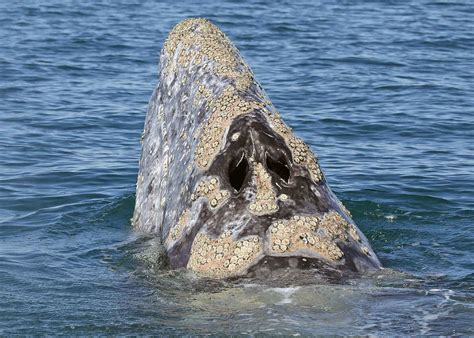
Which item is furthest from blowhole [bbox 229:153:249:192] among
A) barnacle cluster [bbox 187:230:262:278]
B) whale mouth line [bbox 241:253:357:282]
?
whale mouth line [bbox 241:253:357:282]

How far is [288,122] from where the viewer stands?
15859 mm

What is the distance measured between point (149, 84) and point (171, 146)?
10.8 metres

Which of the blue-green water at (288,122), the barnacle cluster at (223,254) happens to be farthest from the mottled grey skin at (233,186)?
the blue-green water at (288,122)

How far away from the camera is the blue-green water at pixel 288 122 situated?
6031 mm

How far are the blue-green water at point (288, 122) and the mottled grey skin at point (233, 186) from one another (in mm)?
211

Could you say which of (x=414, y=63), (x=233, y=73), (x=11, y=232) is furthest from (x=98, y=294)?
(x=414, y=63)

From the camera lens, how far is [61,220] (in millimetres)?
10406

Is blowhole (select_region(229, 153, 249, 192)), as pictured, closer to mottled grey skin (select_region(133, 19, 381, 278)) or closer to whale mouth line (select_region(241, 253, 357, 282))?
mottled grey skin (select_region(133, 19, 381, 278))

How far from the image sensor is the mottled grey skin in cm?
646

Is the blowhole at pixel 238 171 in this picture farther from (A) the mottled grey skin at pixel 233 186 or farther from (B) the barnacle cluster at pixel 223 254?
(B) the barnacle cluster at pixel 223 254

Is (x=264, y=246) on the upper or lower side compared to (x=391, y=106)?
upper

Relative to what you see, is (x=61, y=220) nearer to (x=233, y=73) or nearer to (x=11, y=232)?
(x=11, y=232)

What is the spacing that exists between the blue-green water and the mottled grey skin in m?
0.21

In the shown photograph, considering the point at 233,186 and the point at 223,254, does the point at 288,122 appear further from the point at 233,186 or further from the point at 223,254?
the point at 223,254
